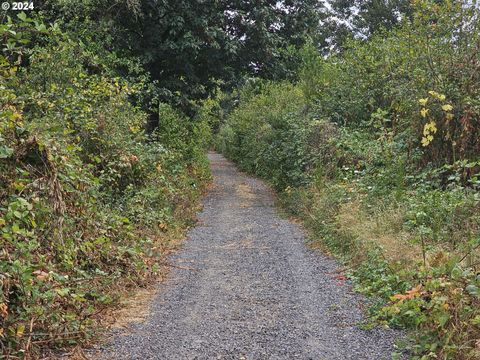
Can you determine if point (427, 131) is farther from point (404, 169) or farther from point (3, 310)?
point (3, 310)

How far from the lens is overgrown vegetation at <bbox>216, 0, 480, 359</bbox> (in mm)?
4672

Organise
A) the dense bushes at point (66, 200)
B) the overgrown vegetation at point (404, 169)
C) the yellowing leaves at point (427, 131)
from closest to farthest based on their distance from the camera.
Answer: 1. the dense bushes at point (66, 200)
2. the overgrown vegetation at point (404, 169)
3. the yellowing leaves at point (427, 131)

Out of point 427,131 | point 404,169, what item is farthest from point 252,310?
point 404,169

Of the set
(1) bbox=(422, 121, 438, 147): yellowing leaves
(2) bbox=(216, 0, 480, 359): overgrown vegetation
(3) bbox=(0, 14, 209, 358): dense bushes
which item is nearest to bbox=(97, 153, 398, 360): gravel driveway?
(2) bbox=(216, 0, 480, 359): overgrown vegetation

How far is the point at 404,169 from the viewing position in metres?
9.16

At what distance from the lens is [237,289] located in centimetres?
641

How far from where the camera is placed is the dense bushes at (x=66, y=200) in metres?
4.30

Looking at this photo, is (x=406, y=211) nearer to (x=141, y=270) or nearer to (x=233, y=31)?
(x=141, y=270)

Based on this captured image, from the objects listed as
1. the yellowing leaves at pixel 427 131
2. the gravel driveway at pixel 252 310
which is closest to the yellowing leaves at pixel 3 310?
the gravel driveway at pixel 252 310

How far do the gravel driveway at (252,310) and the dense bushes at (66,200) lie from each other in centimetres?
59

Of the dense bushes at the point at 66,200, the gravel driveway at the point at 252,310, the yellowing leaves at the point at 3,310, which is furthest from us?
the gravel driveway at the point at 252,310

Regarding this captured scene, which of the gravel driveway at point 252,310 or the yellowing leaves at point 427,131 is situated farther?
the yellowing leaves at point 427,131

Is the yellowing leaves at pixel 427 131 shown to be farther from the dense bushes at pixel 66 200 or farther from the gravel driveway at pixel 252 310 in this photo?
the dense bushes at pixel 66 200

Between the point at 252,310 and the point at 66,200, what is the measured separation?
2480 millimetres
